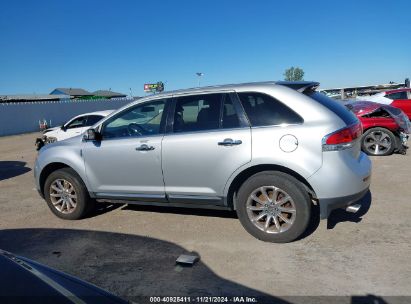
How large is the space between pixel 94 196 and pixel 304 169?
3.03 meters

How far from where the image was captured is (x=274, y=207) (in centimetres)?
415

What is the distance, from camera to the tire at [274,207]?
158 inches

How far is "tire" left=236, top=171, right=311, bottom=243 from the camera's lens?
4.01 metres

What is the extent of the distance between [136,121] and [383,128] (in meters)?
6.52

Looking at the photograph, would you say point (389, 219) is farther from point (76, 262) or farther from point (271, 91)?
point (76, 262)

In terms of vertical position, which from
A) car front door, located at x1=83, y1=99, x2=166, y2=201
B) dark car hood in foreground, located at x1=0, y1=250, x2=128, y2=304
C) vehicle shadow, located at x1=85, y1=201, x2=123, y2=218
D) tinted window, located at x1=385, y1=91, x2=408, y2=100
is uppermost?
tinted window, located at x1=385, y1=91, x2=408, y2=100

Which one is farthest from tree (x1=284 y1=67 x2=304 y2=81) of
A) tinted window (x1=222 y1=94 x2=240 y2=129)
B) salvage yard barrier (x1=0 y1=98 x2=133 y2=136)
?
tinted window (x1=222 y1=94 x2=240 y2=129)

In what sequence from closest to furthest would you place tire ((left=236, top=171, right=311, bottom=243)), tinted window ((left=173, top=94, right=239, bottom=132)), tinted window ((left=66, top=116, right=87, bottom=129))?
tire ((left=236, top=171, right=311, bottom=243)) → tinted window ((left=173, top=94, right=239, bottom=132)) → tinted window ((left=66, top=116, right=87, bottom=129))

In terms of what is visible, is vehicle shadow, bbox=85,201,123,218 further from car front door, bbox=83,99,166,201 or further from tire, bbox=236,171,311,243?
tire, bbox=236,171,311,243

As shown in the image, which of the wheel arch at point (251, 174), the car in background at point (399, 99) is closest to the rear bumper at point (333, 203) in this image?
the wheel arch at point (251, 174)

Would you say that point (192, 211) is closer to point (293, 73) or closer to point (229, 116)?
point (229, 116)

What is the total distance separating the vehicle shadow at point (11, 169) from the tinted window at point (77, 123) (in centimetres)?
189

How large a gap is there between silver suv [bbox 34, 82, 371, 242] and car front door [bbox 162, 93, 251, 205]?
0.5 inches

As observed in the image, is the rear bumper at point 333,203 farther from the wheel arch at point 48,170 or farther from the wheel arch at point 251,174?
the wheel arch at point 48,170
